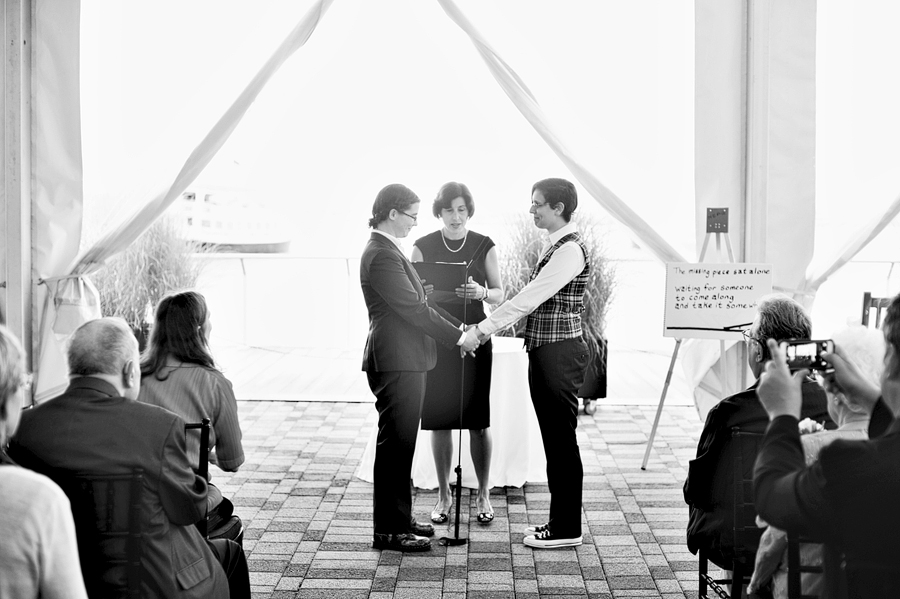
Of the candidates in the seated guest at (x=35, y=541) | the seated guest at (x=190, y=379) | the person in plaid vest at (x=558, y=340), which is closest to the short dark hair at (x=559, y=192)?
the person in plaid vest at (x=558, y=340)

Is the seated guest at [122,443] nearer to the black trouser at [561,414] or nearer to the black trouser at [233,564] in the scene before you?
the black trouser at [233,564]

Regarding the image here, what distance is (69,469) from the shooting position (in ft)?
6.32

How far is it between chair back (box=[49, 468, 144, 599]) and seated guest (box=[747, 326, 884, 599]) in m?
1.30

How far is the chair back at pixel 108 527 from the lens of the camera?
1921 mm

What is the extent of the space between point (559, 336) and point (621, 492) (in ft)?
4.21

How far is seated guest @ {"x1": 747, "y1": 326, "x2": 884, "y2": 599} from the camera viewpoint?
73.2 inches

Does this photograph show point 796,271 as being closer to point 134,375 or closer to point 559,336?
point 559,336

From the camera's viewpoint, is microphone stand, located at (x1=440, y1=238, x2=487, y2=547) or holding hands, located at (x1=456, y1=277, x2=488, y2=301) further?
holding hands, located at (x1=456, y1=277, x2=488, y2=301)

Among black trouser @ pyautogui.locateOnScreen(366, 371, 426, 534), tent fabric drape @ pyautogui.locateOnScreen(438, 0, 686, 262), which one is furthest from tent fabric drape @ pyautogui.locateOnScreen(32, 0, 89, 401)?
tent fabric drape @ pyautogui.locateOnScreen(438, 0, 686, 262)

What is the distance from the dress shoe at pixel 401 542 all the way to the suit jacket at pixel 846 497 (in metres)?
2.23

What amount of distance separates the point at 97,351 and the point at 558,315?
2.08 meters

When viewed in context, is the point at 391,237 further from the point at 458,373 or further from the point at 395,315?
the point at 458,373

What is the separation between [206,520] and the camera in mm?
2576

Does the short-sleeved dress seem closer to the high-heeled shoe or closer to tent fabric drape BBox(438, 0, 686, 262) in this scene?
the high-heeled shoe
